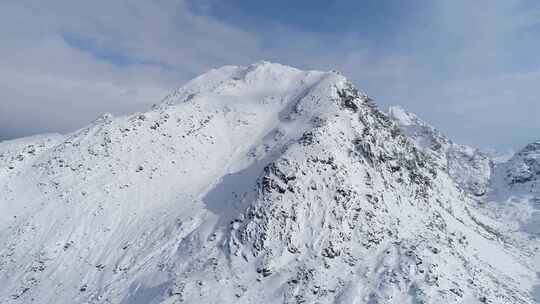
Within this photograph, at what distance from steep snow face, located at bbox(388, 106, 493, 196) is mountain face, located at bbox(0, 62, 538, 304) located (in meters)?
45.0

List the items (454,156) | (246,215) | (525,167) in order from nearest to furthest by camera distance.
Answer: (246,215) < (525,167) < (454,156)

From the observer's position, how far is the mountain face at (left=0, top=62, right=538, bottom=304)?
33281mm

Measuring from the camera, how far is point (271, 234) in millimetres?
36031

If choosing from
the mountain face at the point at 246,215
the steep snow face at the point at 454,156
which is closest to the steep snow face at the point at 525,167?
the steep snow face at the point at 454,156

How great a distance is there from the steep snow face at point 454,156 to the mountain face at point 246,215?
4502 centimetres

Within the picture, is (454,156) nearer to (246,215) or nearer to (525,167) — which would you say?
(525,167)

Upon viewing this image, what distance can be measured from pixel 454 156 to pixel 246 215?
102m

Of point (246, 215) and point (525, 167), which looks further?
point (525, 167)

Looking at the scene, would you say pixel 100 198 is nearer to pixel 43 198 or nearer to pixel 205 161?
pixel 43 198

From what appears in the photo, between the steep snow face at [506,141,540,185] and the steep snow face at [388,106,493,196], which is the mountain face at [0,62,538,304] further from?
the steep snow face at [388,106,493,196]

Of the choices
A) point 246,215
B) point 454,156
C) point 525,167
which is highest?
point 525,167

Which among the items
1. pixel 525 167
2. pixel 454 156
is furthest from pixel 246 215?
pixel 454 156

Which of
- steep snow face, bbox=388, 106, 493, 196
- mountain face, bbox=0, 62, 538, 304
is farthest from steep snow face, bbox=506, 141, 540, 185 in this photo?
mountain face, bbox=0, 62, 538, 304

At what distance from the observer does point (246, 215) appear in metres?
37.7
